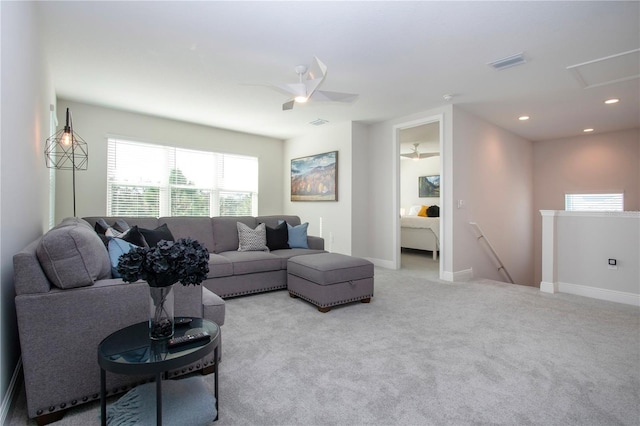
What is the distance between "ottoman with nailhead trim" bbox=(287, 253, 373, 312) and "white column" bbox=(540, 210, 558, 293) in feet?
7.87

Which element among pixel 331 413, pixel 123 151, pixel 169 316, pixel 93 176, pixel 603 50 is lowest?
pixel 331 413

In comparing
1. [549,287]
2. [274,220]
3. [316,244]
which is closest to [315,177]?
[274,220]

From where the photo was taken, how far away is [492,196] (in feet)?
18.4

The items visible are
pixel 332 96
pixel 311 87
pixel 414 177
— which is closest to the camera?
pixel 311 87

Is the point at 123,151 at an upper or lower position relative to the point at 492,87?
lower

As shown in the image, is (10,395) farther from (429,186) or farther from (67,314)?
(429,186)

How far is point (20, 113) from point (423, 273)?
4.98 metres

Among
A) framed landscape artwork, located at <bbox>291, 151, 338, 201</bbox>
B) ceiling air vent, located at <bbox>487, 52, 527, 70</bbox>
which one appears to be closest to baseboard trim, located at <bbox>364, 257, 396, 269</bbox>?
framed landscape artwork, located at <bbox>291, 151, 338, 201</bbox>

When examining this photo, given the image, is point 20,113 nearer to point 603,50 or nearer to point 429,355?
point 429,355

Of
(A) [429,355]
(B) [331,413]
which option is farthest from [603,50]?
(B) [331,413]

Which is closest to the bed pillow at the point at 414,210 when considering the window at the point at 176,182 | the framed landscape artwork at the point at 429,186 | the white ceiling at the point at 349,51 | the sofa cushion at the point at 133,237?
the framed landscape artwork at the point at 429,186

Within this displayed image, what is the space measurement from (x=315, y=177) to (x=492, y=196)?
320 centimetres

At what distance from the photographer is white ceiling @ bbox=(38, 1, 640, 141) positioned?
Answer: 2.47 metres

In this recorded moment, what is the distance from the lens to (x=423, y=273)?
5.16 meters
